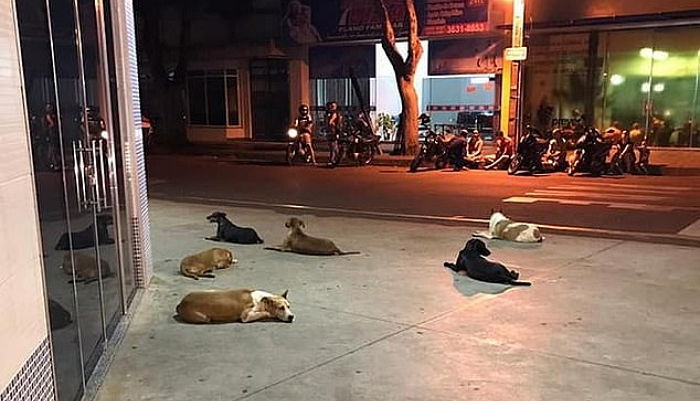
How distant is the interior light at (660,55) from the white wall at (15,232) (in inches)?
625

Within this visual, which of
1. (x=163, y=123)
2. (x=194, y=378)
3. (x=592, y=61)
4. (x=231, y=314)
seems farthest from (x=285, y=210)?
(x=163, y=123)

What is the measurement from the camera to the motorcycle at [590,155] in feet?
45.8

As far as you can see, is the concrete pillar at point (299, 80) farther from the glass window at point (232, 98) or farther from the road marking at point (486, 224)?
the road marking at point (486, 224)

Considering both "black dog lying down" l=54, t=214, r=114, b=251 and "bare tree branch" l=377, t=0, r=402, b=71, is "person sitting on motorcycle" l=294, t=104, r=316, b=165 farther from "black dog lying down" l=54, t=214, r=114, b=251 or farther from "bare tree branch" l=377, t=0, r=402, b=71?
"black dog lying down" l=54, t=214, r=114, b=251

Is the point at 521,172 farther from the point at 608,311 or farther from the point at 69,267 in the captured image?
the point at 69,267

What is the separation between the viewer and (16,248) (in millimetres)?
2396

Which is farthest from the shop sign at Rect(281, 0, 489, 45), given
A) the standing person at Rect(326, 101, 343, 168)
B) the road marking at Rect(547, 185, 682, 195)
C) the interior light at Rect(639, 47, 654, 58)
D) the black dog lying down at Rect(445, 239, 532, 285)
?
the black dog lying down at Rect(445, 239, 532, 285)

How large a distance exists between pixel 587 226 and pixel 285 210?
4.22 metres

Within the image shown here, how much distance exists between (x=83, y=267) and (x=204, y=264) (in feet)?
7.08

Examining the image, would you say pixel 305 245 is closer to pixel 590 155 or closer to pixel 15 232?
pixel 15 232

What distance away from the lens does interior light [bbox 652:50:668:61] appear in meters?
15.5

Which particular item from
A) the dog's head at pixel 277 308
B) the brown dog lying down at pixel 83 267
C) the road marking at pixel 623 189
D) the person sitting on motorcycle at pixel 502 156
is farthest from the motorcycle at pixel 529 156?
the brown dog lying down at pixel 83 267

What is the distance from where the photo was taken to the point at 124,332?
14.3ft

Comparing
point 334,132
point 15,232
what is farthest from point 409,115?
point 15,232
